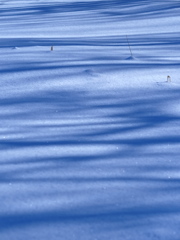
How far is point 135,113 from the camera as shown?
Answer: 8.09 ft

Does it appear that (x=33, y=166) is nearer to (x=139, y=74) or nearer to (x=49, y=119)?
(x=49, y=119)

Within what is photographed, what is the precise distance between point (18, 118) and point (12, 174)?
27.9 inches

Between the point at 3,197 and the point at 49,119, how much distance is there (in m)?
0.88

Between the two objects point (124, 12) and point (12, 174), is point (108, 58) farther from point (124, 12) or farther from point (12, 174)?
point (124, 12)

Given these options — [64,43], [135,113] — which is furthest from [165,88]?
[64,43]

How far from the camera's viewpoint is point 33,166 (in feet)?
5.80

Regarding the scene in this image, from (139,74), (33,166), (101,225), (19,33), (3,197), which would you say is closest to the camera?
(101,225)

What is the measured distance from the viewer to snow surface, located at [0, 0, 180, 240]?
1.39 m

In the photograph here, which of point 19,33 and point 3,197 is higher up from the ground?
point 3,197

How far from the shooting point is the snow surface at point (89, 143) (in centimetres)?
139

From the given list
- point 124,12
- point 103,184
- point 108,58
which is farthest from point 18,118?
point 124,12

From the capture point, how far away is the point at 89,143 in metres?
2.01

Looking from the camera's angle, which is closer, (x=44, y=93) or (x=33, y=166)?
(x=33, y=166)

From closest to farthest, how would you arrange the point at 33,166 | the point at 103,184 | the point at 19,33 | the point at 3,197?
the point at 3,197 → the point at 103,184 → the point at 33,166 → the point at 19,33
